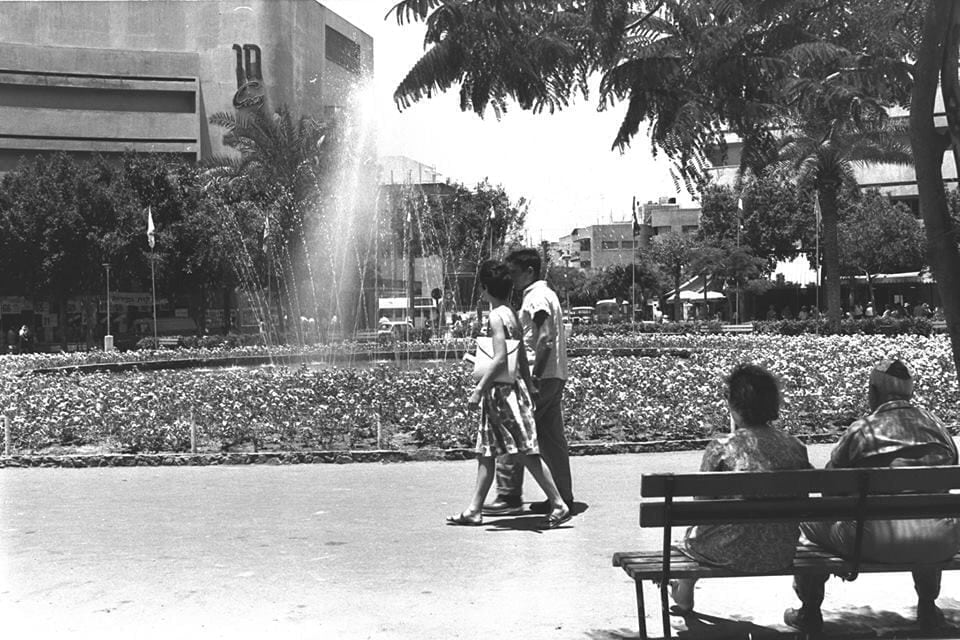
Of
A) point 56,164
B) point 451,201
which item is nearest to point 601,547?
point 56,164

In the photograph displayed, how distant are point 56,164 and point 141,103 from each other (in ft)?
64.3

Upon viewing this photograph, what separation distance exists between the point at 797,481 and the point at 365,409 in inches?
283

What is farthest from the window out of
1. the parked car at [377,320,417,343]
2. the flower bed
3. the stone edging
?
the stone edging

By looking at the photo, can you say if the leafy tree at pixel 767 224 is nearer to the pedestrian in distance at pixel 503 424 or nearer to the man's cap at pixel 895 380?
the pedestrian in distance at pixel 503 424

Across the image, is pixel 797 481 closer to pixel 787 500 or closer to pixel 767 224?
pixel 787 500

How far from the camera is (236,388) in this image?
12.2 meters

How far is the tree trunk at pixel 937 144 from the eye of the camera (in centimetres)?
429

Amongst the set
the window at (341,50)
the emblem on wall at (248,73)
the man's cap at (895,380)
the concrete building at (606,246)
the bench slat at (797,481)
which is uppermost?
the window at (341,50)

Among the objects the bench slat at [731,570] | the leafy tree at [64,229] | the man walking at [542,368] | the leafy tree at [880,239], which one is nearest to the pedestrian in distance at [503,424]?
the man walking at [542,368]

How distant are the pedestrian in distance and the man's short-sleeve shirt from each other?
0.55 feet

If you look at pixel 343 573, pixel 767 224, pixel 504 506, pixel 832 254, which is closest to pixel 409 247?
pixel 767 224

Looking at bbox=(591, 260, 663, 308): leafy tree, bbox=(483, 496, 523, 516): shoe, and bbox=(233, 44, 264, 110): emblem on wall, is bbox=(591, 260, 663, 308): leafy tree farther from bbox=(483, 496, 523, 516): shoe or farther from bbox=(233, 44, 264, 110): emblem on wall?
bbox=(483, 496, 523, 516): shoe

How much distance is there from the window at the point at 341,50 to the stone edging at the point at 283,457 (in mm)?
68925

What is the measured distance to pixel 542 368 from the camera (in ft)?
23.9
